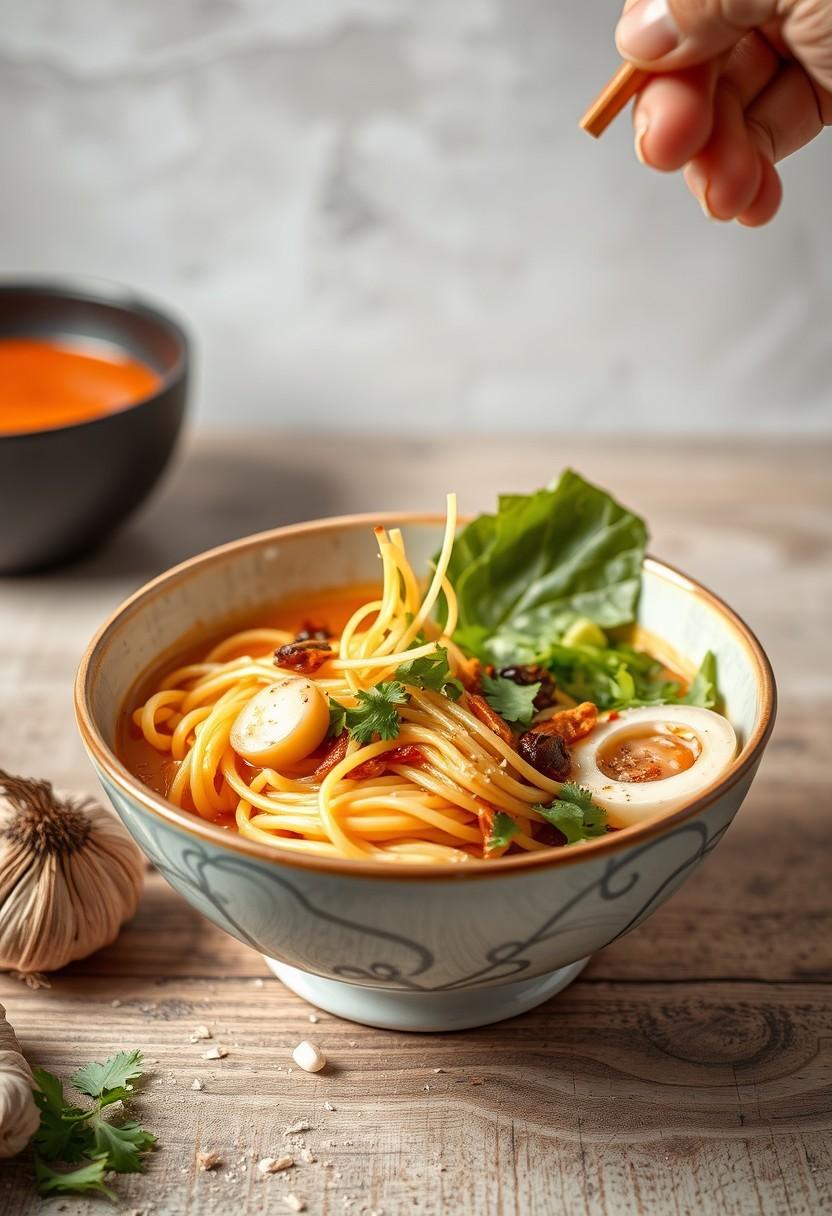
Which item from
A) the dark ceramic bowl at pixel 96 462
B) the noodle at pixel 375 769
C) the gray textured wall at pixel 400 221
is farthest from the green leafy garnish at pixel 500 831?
the gray textured wall at pixel 400 221

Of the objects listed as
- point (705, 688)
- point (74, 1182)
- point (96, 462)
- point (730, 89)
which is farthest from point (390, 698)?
point (96, 462)

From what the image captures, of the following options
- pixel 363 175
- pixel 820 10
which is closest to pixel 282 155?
pixel 363 175

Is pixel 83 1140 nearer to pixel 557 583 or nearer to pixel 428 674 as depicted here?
pixel 428 674

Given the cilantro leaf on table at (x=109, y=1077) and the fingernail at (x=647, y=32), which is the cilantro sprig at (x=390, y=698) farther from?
the fingernail at (x=647, y=32)

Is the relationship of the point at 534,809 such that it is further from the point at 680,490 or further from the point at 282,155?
the point at 282,155

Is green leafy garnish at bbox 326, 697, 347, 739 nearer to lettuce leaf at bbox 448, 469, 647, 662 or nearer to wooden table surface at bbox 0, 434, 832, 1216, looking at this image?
wooden table surface at bbox 0, 434, 832, 1216

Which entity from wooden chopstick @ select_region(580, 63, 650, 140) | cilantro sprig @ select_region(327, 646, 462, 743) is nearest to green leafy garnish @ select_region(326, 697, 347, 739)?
cilantro sprig @ select_region(327, 646, 462, 743)
